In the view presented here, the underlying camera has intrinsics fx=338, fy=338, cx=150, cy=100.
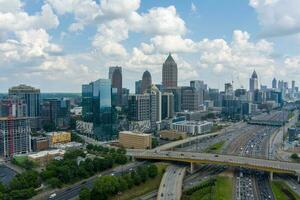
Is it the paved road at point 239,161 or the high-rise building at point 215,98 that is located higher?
the high-rise building at point 215,98

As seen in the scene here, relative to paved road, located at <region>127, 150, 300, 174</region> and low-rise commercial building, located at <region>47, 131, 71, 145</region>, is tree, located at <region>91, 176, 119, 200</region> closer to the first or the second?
paved road, located at <region>127, 150, 300, 174</region>

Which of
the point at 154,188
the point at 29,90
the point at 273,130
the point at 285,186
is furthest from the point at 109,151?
the point at 273,130

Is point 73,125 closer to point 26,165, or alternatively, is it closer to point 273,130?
point 26,165

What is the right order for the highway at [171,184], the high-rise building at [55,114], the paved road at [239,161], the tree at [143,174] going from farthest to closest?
the high-rise building at [55,114] < the paved road at [239,161] < the tree at [143,174] < the highway at [171,184]

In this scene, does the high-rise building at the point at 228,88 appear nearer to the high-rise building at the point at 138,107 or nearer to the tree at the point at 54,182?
the high-rise building at the point at 138,107

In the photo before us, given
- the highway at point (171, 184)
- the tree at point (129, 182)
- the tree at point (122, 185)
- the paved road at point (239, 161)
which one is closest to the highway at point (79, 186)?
the tree at point (122, 185)

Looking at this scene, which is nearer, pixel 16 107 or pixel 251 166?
pixel 251 166

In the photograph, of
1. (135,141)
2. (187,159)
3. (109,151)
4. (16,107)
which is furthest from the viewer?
(16,107)
